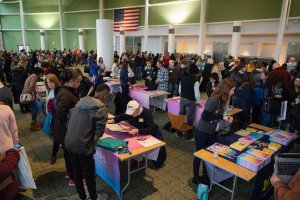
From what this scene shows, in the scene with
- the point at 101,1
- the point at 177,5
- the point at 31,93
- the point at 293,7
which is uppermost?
Answer: the point at 101,1

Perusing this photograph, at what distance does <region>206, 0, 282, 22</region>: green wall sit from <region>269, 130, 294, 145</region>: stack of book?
30.3ft

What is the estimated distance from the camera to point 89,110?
217 cm

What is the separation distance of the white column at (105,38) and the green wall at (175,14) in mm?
4810

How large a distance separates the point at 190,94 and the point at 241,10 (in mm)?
9434

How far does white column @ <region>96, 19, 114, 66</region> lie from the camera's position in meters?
11.4

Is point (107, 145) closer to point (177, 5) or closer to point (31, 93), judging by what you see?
point (31, 93)

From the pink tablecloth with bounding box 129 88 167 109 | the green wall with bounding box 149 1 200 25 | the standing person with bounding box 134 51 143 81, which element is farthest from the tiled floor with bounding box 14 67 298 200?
the green wall with bounding box 149 1 200 25

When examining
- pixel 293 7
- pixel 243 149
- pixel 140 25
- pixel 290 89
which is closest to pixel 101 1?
pixel 140 25

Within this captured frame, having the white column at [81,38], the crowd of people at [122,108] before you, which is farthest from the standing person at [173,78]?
the white column at [81,38]

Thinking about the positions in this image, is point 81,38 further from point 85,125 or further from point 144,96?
point 85,125

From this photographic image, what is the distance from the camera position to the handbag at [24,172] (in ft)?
8.45

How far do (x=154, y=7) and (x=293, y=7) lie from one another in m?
8.72

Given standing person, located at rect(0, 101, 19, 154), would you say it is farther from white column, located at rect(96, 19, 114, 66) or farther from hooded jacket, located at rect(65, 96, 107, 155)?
white column, located at rect(96, 19, 114, 66)

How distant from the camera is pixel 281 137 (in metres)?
3.13
